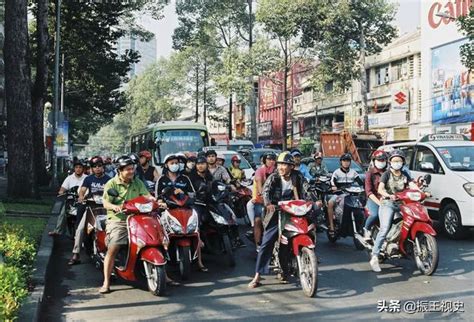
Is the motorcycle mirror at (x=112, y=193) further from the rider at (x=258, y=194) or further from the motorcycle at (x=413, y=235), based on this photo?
the motorcycle at (x=413, y=235)

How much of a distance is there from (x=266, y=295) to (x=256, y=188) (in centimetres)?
178

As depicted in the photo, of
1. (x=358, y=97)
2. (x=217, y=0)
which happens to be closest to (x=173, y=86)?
(x=217, y=0)

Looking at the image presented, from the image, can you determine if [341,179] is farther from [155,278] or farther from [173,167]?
[155,278]

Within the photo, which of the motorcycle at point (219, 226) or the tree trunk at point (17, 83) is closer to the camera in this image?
the motorcycle at point (219, 226)

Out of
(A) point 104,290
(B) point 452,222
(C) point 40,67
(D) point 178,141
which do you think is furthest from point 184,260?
(D) point 178,141

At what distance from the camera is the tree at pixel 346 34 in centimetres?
3047

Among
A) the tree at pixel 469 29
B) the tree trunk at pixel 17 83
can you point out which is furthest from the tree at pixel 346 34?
the tree trunk at pixel 17 83

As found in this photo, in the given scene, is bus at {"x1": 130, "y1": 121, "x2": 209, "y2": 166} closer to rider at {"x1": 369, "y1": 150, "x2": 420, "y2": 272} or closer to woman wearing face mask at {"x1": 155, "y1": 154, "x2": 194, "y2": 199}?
woman wearing face mask at {"x1": 155, "y1": 154, "x2": 194, "y2": 199}

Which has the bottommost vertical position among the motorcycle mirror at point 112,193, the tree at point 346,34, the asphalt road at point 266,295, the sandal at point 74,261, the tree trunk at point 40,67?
the asphalt road at point 266,295

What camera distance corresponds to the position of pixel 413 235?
7309 millimetres

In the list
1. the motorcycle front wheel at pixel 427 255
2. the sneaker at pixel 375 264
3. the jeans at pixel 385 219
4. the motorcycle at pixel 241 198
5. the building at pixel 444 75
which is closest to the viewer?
the motorcycle front wheel at pixel 427 255

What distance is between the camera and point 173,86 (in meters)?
54.6

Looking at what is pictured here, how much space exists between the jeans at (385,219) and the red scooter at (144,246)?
2868 millimetres

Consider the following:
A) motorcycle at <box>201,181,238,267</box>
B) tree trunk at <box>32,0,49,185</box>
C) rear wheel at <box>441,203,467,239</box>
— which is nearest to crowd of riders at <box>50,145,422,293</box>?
motorcycle at <box>201,181,238,267</box>
